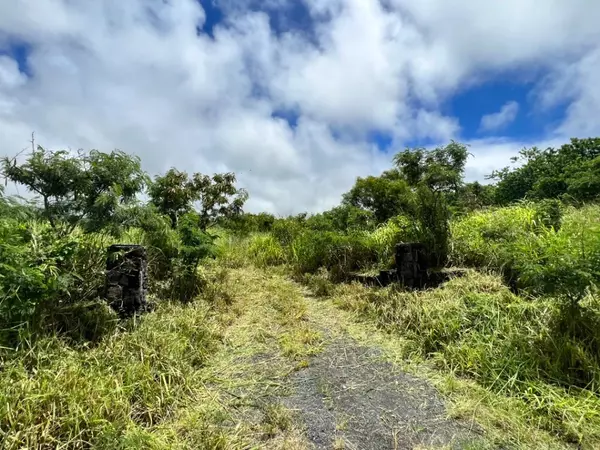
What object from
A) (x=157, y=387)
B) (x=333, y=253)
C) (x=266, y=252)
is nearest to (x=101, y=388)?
(x=157, y=387)

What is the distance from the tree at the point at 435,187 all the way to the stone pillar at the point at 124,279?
13.8 feet

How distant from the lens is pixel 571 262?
3221mm

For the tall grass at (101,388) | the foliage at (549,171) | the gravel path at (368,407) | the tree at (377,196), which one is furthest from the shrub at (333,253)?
the foliage at (549,171)

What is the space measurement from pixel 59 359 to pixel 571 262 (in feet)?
14.8

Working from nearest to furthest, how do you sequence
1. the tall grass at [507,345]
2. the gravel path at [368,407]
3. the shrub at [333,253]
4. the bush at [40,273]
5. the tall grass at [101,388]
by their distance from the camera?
the tall grass at [101,388] < the gravel path at [368,407] < the tall grass at [507,345] < the bush at [40,273] < the shrub at [333,253]

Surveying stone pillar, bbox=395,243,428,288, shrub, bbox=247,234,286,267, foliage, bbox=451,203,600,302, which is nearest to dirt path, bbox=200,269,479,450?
stone pillar, bbox=395,243,428,288

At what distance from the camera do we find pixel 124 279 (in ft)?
13.9

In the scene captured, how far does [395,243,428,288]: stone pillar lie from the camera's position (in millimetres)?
5316

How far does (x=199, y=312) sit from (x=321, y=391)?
7.08 feet

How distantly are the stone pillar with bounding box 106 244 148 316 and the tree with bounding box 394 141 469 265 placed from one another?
13.8ft

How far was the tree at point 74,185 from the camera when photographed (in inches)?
150

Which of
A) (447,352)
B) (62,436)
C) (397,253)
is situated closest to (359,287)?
(397,253)

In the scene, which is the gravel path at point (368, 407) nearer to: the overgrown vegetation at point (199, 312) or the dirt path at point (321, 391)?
the dirt path at point (321, 391)

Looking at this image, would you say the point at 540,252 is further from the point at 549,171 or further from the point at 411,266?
→ the point at 549,171
